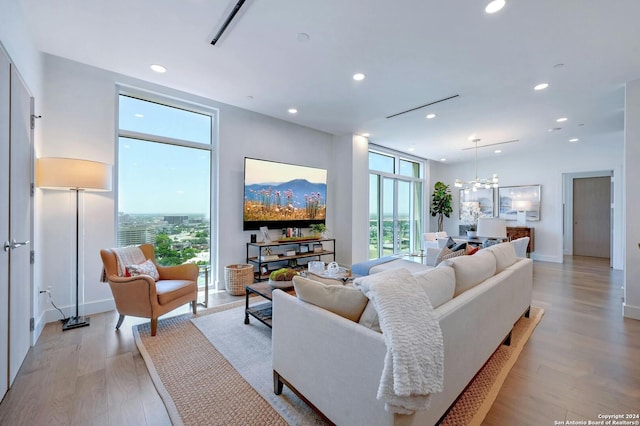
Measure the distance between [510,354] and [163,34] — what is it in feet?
14.0

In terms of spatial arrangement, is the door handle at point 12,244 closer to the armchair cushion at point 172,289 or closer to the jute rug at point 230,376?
the armchair cushion at point 172,289

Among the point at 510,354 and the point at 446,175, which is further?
the point at 446,175

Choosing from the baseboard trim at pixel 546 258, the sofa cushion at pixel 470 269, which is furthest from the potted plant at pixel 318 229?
the baseboard trim at pixel 546 258

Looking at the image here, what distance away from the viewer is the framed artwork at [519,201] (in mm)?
7023

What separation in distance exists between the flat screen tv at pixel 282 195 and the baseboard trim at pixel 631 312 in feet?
14.4

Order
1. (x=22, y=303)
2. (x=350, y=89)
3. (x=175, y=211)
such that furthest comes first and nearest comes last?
(x=175, y=211), (x=350, y=89), (x=22, y=303)

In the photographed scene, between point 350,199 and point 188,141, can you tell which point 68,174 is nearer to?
point 188,141

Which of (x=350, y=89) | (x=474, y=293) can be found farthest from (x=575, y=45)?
(x=474, y=293)

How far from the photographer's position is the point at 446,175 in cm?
872

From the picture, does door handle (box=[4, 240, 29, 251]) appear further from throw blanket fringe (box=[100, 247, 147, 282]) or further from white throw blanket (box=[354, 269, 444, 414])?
white throw blanket (box=[354, 269, 444, 414])

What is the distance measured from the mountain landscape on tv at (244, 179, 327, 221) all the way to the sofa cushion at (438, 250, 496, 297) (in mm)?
3233

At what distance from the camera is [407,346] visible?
1104 millimetres

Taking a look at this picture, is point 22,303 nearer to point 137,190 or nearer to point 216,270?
point 137,190

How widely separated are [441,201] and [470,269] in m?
Result: 6.77
